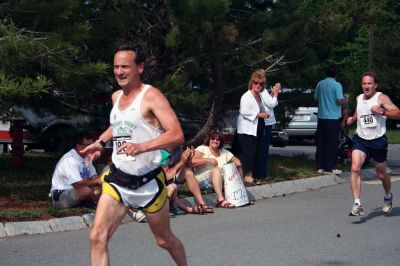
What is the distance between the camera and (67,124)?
16.4 meters

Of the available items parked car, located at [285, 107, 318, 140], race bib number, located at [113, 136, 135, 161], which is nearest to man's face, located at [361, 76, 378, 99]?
race bib number, located at [113, 136, 135, 161]

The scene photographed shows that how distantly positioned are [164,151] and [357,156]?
470cm

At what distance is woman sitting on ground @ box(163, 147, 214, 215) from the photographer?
36.3 feet

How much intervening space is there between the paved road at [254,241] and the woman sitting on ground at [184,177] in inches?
7.4

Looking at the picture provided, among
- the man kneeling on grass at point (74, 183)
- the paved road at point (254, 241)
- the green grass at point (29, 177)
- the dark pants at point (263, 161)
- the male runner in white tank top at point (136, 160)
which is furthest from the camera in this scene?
the dark pants at point (263, 161)

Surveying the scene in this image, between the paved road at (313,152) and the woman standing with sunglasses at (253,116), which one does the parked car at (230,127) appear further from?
the woman standing with sunglasses at (253,116)

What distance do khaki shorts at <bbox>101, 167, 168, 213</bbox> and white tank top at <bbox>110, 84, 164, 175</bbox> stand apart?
13 centimetres

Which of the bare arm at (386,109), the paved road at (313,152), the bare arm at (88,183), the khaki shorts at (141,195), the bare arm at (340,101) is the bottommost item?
the paved road at (313,152)

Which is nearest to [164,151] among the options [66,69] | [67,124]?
[66,69]

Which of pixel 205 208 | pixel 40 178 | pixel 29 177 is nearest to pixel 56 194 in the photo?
pixel 205 208

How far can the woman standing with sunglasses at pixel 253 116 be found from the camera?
13352mm

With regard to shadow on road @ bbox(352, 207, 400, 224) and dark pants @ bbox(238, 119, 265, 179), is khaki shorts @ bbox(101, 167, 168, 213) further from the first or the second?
dark pants @ bbox(238, 119, 265, 179)

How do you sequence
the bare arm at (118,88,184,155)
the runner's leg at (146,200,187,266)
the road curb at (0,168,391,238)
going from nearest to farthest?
1. the bare arm at (118,88,184,155)
2. the runner's leg at (146,200,187,266)
3. the road curb at (0,168,391,238)

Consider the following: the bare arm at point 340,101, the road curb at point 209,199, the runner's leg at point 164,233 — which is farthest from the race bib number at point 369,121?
the runner's leg at point 164,233
